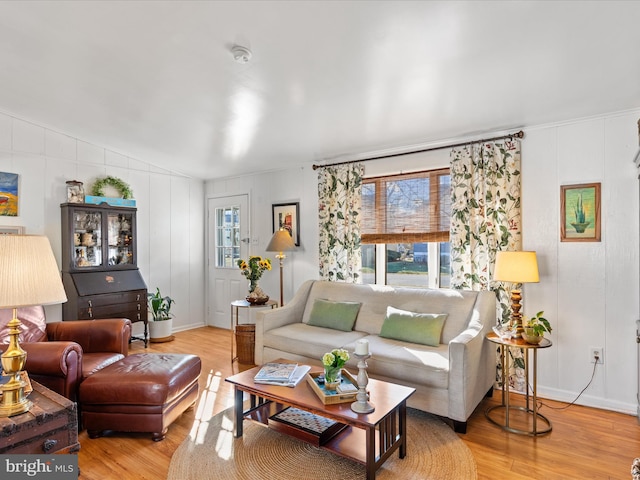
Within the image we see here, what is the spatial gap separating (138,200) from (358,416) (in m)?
4.45

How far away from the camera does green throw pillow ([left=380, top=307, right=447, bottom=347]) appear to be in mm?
3076

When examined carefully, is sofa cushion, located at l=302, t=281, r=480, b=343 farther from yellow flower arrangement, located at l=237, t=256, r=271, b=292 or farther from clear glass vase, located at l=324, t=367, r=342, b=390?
clear glass vase, located at l=324, t=367, r=342, b=390

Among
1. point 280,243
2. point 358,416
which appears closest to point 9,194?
point 280,243

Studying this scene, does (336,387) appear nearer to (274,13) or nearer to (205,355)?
(274,13)

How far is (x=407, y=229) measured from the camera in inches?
155

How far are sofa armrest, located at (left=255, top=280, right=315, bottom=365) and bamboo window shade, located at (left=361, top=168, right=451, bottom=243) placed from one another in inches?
38.6

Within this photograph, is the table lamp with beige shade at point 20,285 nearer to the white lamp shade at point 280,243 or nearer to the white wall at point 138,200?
the white lamp shade at point 280,243

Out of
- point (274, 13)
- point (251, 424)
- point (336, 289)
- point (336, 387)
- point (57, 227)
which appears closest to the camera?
point (274, 13)

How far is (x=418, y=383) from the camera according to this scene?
2.73 metres

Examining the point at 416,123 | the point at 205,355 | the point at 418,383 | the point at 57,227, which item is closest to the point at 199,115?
the point at 416,123

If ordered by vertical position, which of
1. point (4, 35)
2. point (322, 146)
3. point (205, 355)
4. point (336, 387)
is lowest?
point (205, 355)

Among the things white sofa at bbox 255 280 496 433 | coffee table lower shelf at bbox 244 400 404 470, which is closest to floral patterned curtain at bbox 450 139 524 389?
white sofa at bbox 255 280 496 433

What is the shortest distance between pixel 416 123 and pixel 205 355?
11.3 feet

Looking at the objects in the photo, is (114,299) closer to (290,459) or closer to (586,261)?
(290,459)
